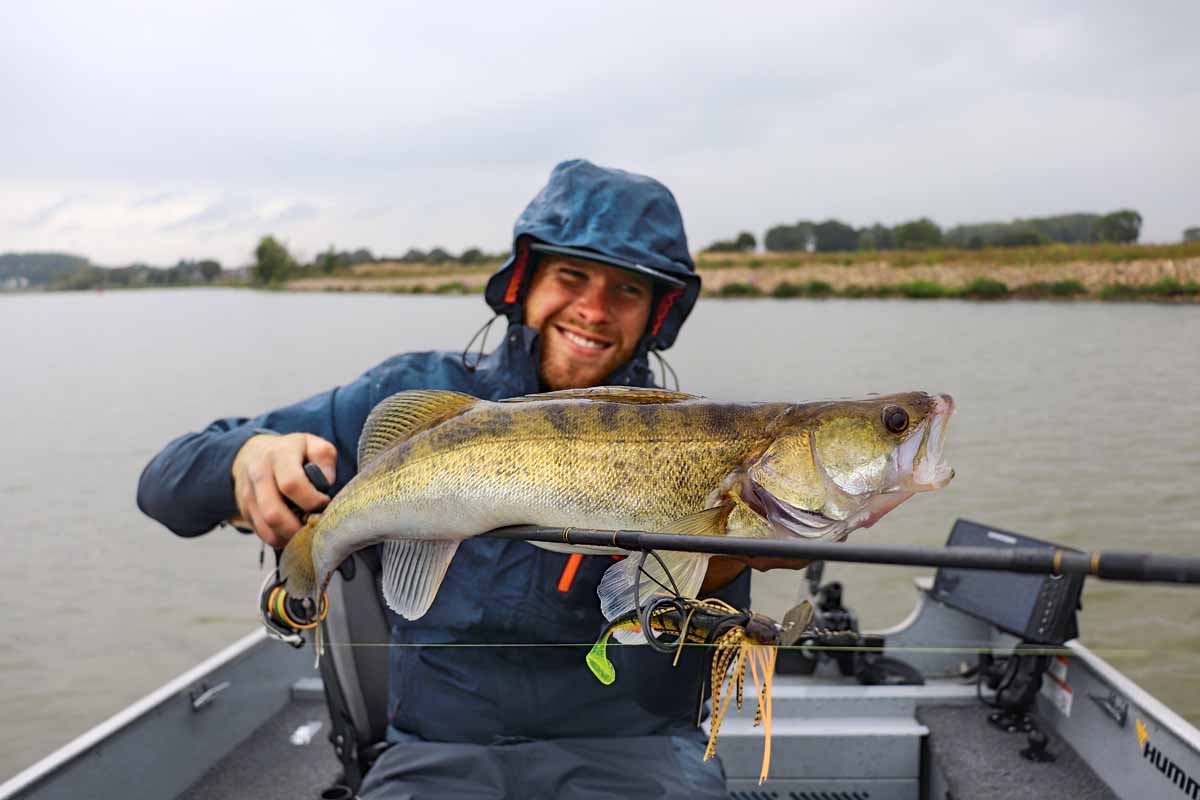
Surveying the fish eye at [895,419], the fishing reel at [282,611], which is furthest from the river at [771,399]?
the fishing reel at [282,611]

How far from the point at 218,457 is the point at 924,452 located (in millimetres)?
2065

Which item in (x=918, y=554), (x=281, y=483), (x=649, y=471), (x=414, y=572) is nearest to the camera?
(x=918, y=554)

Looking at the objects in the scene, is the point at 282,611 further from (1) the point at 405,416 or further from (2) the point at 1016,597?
(2) the point at 1016,597

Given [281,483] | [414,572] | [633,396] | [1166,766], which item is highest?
[633,396]

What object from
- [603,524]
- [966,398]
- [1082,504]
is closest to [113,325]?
[966,398]

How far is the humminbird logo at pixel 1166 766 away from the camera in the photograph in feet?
10.4

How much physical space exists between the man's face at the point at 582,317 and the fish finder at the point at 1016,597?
6.34 feet

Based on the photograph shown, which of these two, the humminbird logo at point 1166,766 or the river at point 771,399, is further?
the river at point 771,399

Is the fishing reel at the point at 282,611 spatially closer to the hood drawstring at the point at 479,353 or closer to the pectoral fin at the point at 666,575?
the hood drawstring at the point at 479,353

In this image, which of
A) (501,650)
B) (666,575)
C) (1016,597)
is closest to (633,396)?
(666,575)

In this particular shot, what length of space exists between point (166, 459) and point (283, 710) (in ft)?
8.65

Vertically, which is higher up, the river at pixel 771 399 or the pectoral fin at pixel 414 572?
the pectoral fin at pixel 414 572

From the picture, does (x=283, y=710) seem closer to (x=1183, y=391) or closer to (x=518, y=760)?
(x=518, y=760)

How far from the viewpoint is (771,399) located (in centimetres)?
209
